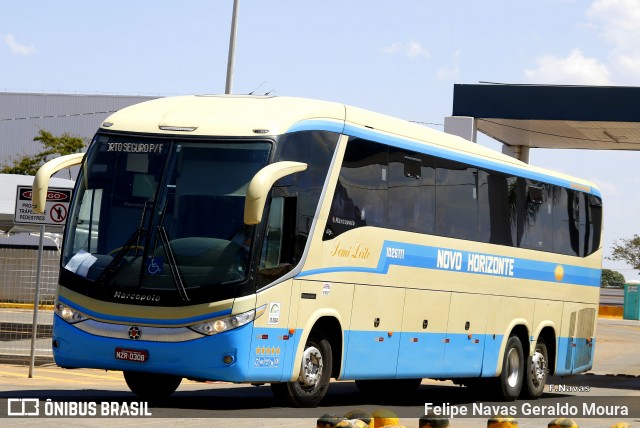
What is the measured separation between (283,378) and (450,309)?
14.9 feet

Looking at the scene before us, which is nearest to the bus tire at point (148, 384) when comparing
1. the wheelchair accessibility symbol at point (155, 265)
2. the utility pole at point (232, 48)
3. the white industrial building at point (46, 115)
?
the wheelchair accessibility symbol at point (155, 265)

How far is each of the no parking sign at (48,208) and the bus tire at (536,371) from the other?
7.93 m

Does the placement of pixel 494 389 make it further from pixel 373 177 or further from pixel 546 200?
pixel 373 177

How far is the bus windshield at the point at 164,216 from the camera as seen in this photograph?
44.8ft

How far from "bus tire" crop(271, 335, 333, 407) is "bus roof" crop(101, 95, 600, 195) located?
2623mm

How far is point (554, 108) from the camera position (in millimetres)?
29859

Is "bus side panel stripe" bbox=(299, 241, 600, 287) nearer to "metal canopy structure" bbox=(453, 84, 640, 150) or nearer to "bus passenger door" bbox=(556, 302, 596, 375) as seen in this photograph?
"bus passenger door" bbox=(556, 302, 596, 375)

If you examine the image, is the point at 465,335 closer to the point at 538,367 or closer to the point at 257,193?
the point at 538,367

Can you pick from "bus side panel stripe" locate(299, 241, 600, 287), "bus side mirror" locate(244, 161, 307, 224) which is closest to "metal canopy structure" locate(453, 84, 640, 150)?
"bus side panel stripe" locate(299, 241, 600, 287)

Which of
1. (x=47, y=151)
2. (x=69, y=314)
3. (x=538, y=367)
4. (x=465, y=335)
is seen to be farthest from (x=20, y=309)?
(x=47, y=151)

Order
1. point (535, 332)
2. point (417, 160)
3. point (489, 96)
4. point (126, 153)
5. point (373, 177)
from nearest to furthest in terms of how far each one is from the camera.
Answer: point (126, 153)
point (373, 177)
point (417, 160)
point (535, 332)
point (489, 96)

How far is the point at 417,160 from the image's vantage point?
676 inches

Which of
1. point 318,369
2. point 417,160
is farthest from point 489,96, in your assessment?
point 318,369

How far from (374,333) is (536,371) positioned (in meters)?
5.84
